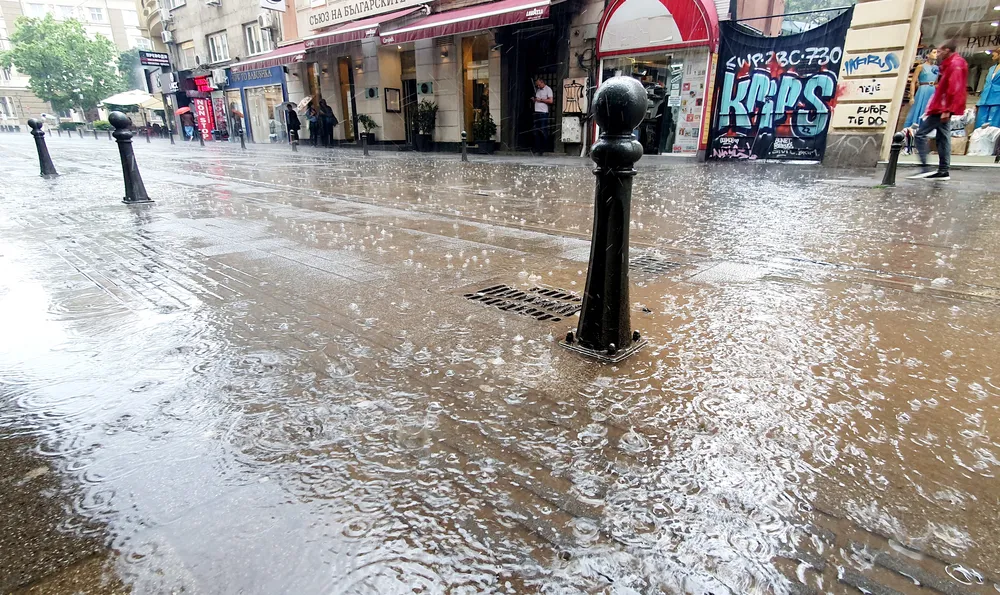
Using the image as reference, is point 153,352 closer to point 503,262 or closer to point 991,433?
point 503,262

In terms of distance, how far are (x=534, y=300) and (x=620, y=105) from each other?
1368 millimetres

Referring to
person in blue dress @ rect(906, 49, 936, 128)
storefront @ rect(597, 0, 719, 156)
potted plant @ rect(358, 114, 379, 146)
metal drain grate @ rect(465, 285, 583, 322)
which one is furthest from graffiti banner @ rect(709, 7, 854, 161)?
potted plant @ rect(358, 114, 379, 146)

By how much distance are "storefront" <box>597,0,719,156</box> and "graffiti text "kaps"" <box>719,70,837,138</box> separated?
573 mm

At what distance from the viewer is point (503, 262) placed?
3.93 meters

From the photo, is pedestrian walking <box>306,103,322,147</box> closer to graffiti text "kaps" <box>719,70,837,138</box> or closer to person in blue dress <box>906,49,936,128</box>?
graffiti text "kaps" <box>719,70,837,138</box>

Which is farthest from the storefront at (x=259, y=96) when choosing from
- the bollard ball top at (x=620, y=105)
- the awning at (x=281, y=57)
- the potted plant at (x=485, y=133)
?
the bollard ball top at (x=620, y=105)

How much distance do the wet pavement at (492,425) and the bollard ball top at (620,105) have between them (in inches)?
40.1

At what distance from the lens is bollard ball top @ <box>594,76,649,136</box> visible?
1983 mm

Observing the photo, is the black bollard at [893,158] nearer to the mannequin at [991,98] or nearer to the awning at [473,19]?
the mannequin at [991,98]

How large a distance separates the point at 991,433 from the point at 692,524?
125cm

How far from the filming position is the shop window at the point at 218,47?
30906 millimetres

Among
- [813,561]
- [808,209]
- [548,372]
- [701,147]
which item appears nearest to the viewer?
[813,561]

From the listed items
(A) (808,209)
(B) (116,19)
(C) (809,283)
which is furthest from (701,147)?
(B) (116,19)

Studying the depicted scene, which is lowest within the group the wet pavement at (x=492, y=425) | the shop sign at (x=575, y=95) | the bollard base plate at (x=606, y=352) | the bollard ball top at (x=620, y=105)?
the wet pavement at (x=492, y=425)
